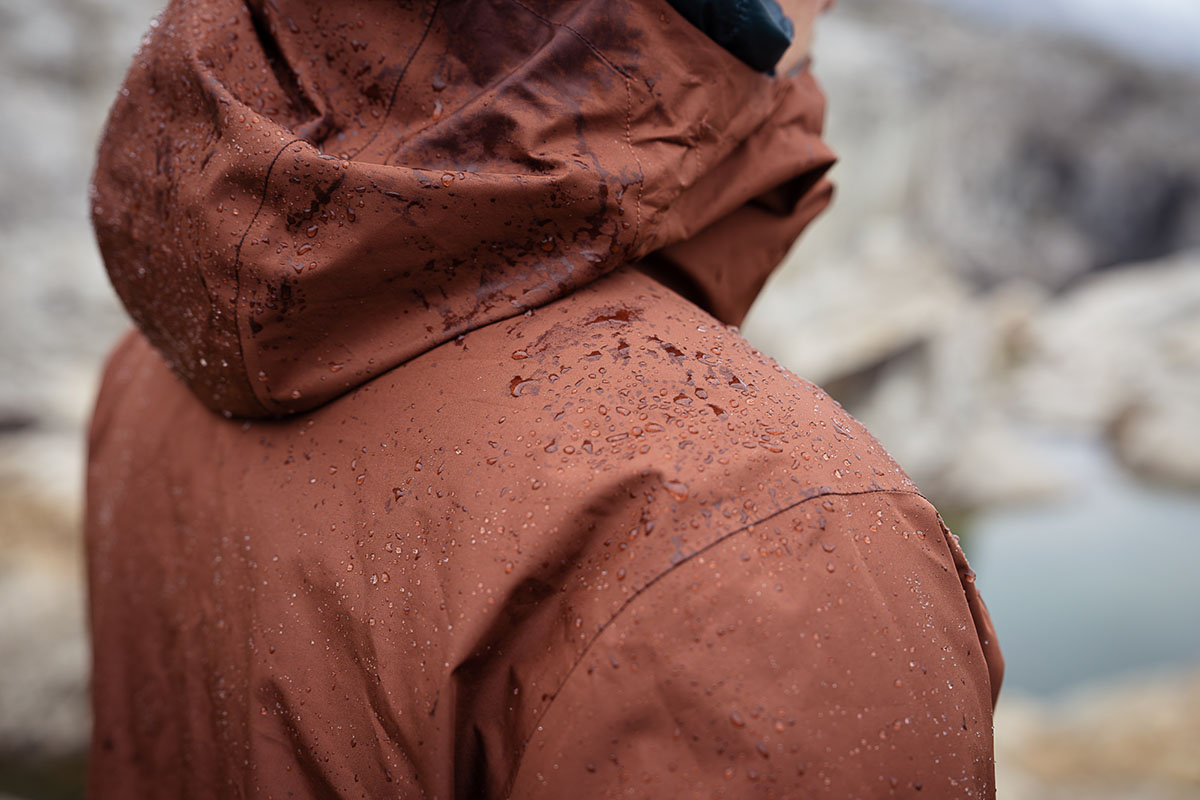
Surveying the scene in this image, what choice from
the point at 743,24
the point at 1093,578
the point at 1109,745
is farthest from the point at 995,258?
the point at 743,24

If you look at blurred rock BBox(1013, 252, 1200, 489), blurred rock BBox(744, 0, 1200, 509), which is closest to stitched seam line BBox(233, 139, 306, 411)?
blurred rock BBox(744, 0, 1200, 509)

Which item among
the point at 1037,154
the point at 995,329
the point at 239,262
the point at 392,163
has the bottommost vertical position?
the point at 239,262

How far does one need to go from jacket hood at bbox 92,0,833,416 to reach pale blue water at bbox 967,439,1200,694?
15.0ft

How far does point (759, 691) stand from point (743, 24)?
0.47 meters

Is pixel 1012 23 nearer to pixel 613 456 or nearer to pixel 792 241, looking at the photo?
pixel 792 241

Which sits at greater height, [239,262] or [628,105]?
[628,105]

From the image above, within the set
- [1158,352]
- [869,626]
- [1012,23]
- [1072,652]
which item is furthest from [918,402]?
[869,626]

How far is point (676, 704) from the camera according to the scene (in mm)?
482

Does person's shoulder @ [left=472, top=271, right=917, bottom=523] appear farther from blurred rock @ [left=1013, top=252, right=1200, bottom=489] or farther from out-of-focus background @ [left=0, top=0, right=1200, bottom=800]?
blurred rock @ [left=1013, top=252, right=1200, bottom=489]

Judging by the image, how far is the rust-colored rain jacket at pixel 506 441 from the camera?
49 centimetres

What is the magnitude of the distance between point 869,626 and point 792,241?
44 cm

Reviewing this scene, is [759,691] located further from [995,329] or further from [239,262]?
[995,329]

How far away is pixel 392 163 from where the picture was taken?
604 mm

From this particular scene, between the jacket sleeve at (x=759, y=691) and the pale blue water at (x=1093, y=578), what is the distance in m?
4.49
